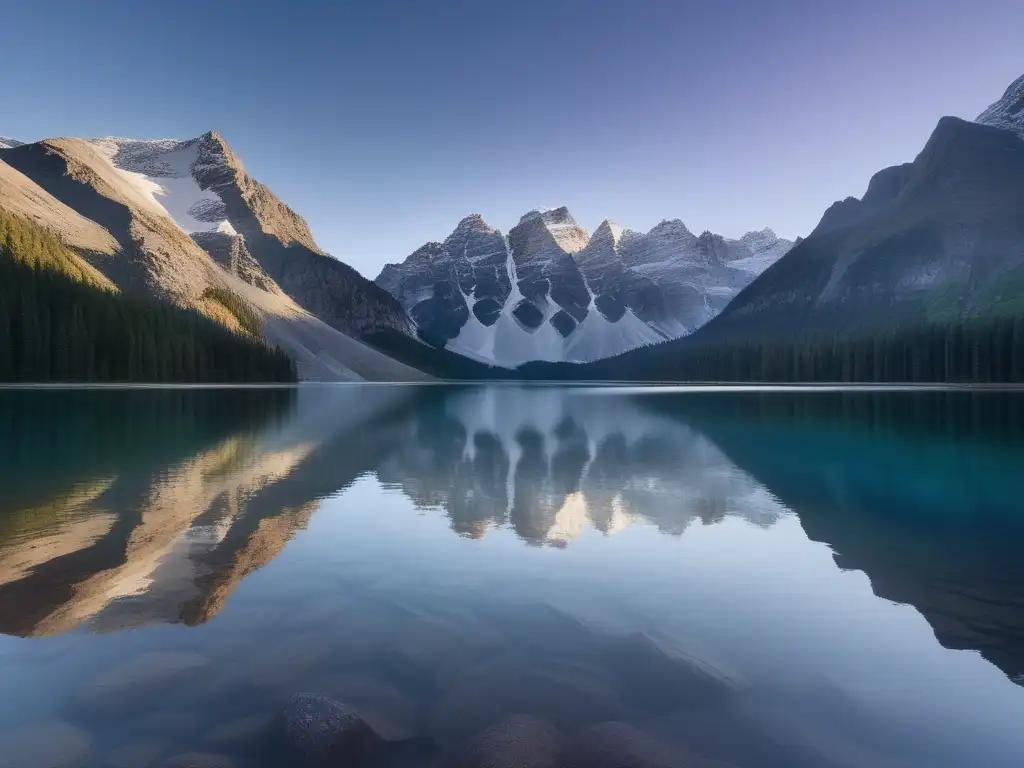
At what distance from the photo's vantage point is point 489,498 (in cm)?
1875

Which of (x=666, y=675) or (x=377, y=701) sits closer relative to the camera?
(x=377, y=701)

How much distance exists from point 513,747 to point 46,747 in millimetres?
4312

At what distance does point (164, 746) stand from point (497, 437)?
104ft

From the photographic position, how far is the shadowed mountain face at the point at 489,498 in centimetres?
1005

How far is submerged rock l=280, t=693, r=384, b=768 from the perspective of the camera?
18.6 ft

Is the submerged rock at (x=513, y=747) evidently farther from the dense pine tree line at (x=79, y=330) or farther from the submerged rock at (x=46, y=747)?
the dense pine tree line at (x=79, y=330)

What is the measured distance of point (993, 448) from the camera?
31.4 m

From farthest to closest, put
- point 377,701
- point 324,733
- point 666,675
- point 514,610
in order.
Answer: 1. point 514,610
2. point 666,675
3. point 377,701
4. point 324,733

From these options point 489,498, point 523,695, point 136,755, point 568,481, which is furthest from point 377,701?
point 568,481

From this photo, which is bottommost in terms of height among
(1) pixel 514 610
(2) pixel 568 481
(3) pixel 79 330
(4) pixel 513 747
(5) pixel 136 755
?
(2) pixel 568 481

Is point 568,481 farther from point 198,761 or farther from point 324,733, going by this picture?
point 198,761

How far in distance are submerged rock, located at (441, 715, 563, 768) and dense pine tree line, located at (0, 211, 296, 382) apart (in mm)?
109366

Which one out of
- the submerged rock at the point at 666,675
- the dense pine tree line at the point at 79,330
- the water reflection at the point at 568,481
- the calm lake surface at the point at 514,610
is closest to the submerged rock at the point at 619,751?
the calm lake surface at the point at 514,610

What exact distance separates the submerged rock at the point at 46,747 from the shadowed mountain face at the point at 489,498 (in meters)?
2.55
